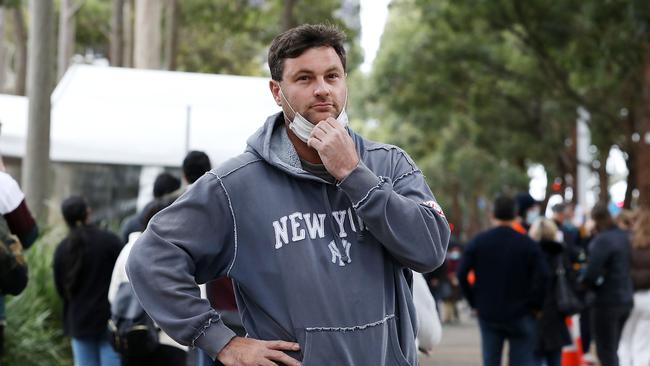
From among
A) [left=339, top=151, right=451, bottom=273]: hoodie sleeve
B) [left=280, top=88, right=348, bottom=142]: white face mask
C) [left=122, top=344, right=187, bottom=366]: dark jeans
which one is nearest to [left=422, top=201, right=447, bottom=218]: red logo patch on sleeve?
[left=339, top=151, right=451, bottom=273]: hoodie sleeve

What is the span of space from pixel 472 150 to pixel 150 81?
34.5 meters

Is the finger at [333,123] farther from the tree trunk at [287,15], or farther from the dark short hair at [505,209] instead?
the tree trunk at [287,15]

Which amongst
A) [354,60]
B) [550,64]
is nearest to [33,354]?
[550,64]

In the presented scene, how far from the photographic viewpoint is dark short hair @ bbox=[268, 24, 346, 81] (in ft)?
10.6

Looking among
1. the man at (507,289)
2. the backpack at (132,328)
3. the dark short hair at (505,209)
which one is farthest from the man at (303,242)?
the dark short hair at (505,209)

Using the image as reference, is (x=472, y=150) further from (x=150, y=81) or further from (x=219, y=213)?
(x=219, y=213)

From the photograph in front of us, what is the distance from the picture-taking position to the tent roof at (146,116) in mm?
12516

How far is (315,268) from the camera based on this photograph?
10.2 ft

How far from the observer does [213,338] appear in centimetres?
316

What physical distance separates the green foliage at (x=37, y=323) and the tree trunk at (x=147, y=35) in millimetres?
8378

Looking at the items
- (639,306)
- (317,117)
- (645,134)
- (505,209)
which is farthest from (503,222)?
(645,134)

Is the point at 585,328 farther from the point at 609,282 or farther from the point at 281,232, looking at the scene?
the point at 281,232

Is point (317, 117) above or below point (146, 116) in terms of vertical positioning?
below

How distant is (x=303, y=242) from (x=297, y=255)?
0.12 ft
